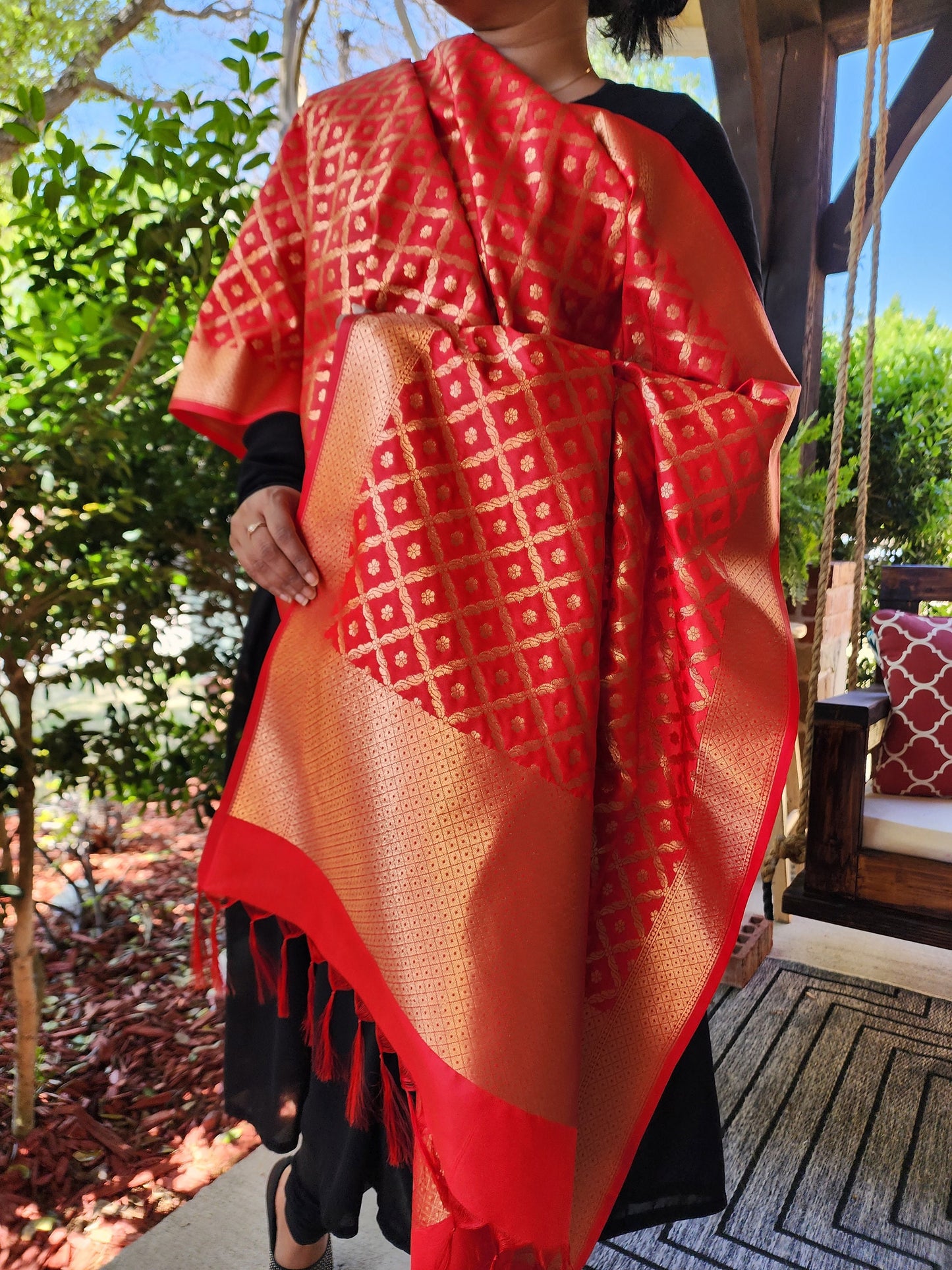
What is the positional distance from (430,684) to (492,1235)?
0.45 metres

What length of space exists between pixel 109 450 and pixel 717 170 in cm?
80

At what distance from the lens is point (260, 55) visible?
118cm

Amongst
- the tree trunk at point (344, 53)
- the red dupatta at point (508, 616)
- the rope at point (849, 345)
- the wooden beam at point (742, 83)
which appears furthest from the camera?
the tree trunk at point (344, 53)

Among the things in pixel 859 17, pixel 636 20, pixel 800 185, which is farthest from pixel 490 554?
pixel 859 17

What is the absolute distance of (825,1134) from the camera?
1.44m

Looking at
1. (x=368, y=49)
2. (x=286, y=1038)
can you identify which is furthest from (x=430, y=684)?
(x=368, y=49)

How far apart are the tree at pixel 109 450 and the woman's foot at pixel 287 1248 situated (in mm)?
515

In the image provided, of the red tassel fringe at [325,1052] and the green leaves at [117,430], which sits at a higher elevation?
the green leaves at [117,430]

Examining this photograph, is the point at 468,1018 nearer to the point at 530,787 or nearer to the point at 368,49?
the point at 530,787

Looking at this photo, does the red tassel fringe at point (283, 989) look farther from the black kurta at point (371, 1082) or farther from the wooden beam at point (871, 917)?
the wooden beam at point (871, 917)

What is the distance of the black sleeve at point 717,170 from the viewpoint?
85 cm

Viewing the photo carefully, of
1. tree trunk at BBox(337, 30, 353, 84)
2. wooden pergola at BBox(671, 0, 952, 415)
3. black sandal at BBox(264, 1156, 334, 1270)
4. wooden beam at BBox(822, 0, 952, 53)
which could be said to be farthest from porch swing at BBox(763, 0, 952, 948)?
tree trunk at BBox(337, 30, 353, 84)

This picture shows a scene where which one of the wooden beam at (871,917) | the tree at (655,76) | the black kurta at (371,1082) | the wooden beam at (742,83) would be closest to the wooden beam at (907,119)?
the wooden beam at (742,83)

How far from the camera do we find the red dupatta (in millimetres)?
712
